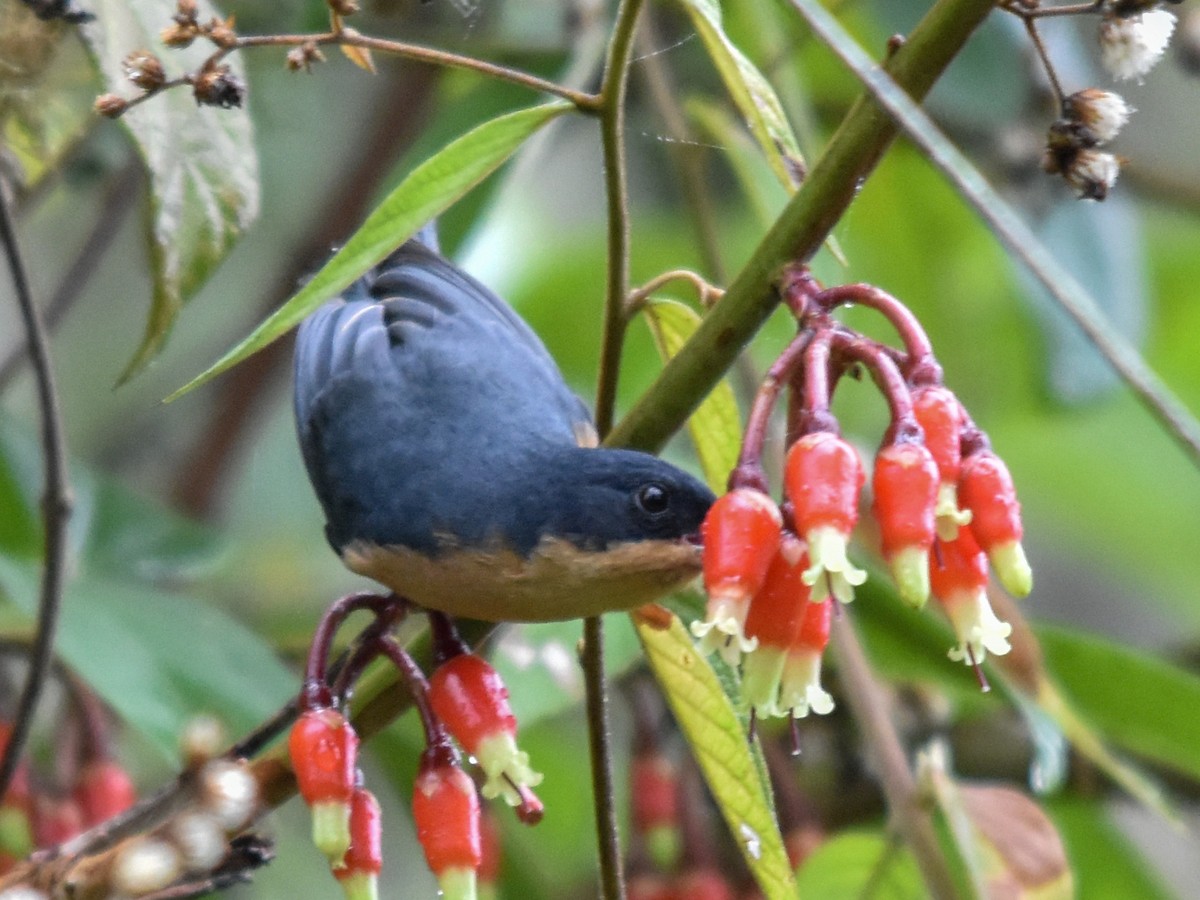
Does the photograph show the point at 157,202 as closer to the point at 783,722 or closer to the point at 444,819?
the point at 444,819

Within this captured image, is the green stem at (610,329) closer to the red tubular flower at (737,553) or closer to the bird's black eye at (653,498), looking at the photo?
the bird's black eye at (653,498)

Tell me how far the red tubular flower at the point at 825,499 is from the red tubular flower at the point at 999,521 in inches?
3.3

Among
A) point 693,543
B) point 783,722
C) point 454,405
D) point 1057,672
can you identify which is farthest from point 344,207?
point 693,543

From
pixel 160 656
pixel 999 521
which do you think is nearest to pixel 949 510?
pixel 999 521

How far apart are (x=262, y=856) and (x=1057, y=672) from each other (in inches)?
65.0

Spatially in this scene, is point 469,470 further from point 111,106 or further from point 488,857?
point 488,857

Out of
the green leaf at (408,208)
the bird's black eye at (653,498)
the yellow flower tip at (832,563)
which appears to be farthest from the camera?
the bird's black eye at (653,498)

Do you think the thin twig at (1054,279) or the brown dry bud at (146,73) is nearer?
the thin twig at (1054,279)

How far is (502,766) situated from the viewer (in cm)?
134

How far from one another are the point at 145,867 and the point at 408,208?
1.81 feet

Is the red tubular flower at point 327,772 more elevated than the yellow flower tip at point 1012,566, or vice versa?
the yellow flower tip at point 1012,566

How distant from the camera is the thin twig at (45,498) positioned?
148 cm

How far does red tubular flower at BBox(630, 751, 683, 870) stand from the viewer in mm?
2168

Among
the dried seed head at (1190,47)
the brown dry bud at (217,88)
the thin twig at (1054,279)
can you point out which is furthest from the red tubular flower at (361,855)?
the dried seed head at (1190,47)
